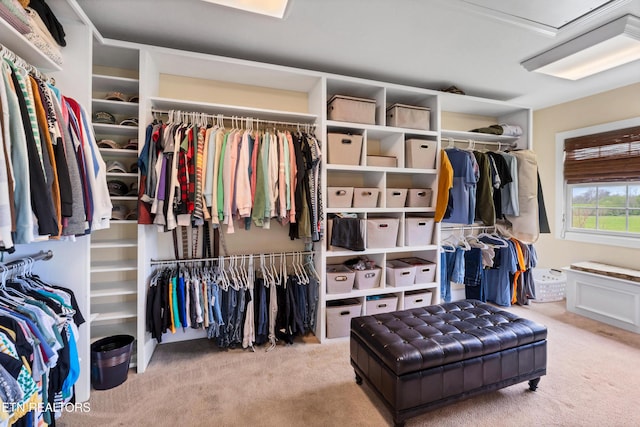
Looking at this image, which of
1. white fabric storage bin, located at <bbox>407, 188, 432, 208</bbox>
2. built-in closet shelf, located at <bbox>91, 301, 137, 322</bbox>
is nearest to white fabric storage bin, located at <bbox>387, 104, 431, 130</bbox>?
white fabric storage bin, located at <bbox>407, 188, 432, 208</bbox>

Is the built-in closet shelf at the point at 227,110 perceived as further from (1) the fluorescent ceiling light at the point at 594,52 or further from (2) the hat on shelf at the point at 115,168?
(1) the fluorescent ceiling light at the point at 594,52

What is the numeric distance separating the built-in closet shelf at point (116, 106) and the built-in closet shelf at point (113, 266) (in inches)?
46.8

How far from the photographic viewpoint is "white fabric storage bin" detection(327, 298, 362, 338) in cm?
260

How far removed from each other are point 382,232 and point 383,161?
70 centimetres

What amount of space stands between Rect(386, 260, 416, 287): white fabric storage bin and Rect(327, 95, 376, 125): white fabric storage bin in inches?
56.6

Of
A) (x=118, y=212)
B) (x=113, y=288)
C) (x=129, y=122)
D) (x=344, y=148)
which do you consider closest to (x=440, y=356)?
(x=344, y=148)

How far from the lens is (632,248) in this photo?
10.1 ft

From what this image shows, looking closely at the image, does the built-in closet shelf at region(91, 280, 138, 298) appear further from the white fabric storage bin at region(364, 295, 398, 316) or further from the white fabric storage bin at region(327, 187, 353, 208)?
the white fabric storage bin at region(364, 295, 398, 316)

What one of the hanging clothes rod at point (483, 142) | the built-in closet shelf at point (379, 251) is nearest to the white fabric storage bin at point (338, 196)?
the built-in closet shelf at point (379, 251)

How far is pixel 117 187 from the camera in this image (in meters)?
2.18

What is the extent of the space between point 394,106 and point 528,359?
231 centimetres

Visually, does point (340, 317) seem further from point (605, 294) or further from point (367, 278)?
point (605, 294)

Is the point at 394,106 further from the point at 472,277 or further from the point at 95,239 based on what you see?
the point at 95,239

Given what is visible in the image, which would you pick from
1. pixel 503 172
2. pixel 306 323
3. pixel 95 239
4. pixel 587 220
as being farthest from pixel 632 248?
pixel 95 239
